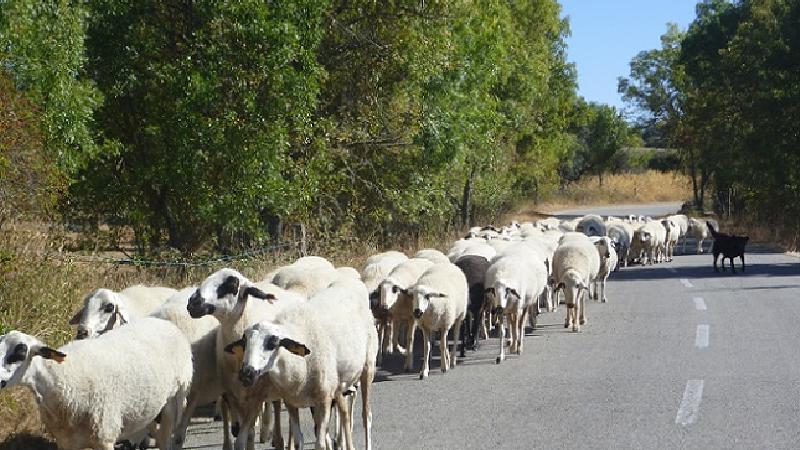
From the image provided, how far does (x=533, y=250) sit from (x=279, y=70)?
5533 mm

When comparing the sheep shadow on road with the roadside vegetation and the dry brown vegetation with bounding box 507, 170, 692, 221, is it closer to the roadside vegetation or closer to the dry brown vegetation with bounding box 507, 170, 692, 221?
the roadside vegetation

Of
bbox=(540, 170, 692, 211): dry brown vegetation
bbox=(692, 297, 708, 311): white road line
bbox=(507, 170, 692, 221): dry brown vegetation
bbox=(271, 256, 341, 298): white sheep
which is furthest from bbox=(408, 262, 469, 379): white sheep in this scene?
bbox=(540, 170, 692, 211): dry brown vegetation

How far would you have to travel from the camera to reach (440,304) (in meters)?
13.9

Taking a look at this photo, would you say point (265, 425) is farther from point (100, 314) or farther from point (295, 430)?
point (100, 314)

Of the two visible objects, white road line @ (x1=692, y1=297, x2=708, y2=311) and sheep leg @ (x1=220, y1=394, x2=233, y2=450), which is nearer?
sheep leg @ (x1=220, y1=394, x2=233, y2=450)

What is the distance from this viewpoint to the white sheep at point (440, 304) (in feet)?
44.2

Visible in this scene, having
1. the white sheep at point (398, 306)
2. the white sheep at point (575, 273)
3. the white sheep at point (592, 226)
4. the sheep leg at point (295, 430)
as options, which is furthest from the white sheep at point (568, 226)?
the sheep leg at point (295, 430)

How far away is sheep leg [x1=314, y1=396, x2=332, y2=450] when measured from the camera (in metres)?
8.86

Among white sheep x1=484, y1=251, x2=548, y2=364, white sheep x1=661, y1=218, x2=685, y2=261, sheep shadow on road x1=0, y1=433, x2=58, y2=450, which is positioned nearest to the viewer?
sheep shadow on road x1=0, y1=433, x2=58, y2=450

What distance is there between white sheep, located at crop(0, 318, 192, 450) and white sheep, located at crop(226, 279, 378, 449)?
646 mm

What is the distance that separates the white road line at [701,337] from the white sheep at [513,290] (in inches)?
97.5

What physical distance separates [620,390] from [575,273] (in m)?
6.69

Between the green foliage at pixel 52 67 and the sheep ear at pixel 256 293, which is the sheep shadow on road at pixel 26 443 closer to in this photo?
the sheep ear at pixel 256 293

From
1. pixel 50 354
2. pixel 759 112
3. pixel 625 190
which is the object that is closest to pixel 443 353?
pixel 50 354
